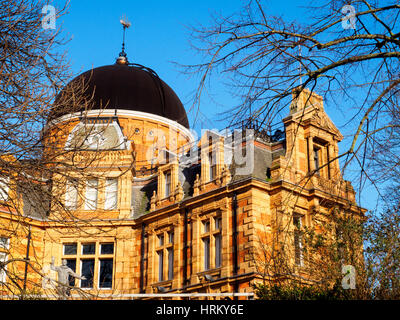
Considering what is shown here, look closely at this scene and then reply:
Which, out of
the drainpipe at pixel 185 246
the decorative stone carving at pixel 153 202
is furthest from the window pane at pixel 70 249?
the drainpipe at pixel 185 246

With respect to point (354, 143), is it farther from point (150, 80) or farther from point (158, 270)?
point (150, 80)

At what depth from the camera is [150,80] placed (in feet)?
169

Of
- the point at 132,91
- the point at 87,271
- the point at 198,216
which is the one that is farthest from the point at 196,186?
the point at 132,91

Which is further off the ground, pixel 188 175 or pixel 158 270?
pixel 188 175

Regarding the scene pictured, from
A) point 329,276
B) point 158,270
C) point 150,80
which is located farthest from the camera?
point 150,80

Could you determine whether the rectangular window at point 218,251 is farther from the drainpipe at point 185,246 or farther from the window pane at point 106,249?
the window pane at point 106,249

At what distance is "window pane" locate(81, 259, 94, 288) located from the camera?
34306mm

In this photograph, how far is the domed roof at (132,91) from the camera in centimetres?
4834

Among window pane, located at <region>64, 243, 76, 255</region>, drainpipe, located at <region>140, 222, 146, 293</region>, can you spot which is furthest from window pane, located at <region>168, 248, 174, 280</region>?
window pane, located at <region>64, 243, 76, 255</region>

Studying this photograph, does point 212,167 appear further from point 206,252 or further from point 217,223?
point 206,252

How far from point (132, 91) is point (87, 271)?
17.8m

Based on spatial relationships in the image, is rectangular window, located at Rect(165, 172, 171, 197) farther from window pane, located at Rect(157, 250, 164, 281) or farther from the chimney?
the chimney
